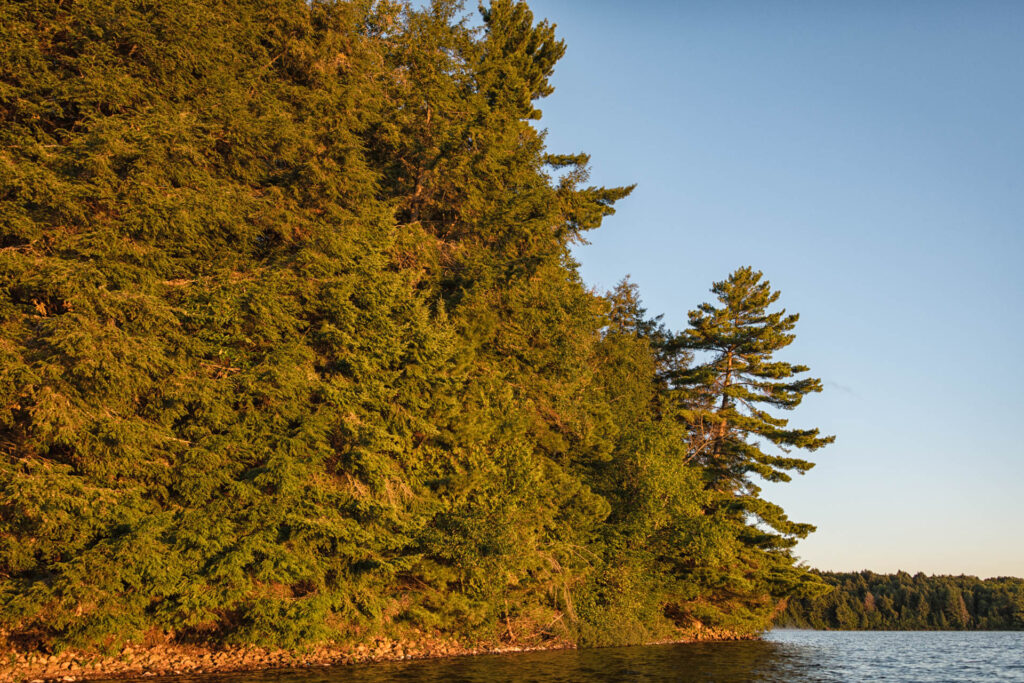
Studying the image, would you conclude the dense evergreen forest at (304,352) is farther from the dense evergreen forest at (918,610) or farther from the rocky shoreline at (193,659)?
the dense evergreen forest at (918,610)

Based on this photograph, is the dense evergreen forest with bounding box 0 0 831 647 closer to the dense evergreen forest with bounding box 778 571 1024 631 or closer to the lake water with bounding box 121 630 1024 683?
the lake water with bounding box 121 630 1024 683

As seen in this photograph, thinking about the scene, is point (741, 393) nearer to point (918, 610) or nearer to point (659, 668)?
point (659, 668)

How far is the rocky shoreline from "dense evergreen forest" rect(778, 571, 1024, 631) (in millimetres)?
80753

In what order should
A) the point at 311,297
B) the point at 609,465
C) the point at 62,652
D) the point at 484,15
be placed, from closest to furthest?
the point at 62,652, the point at 311,297, the point at 609,465, the point at 484,15

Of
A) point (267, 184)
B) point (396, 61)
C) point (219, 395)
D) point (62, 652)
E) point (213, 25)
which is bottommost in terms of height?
point (62, 652)

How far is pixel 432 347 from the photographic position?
21.1m

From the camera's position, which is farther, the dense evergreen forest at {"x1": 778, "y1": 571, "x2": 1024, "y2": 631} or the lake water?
the dense evergreen forest at {"x1": 778, "y1": 571, "x2": 1024, "y2": 631}

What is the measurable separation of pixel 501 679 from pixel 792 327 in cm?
3121

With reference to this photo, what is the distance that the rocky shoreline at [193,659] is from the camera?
14.6 m

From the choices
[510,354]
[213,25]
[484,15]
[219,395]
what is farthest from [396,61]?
[219,395]

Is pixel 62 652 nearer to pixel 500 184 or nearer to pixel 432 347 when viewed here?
pixel 432 347

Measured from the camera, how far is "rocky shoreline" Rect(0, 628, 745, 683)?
47.8 ft

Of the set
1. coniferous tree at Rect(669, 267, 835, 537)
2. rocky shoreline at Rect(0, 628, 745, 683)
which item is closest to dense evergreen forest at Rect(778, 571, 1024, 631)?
coniferous tree at Rect(669, 267, 835, 537)

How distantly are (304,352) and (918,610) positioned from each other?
106 m
